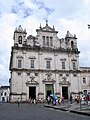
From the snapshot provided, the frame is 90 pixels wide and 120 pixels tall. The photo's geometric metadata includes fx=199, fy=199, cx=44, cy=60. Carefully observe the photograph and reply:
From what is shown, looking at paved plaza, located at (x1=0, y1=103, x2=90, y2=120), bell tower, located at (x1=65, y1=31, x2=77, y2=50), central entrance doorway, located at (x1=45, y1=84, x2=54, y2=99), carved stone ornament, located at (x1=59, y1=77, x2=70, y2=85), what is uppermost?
bell tower, located at (x1=65, y1=31, x2=77, y2=50)

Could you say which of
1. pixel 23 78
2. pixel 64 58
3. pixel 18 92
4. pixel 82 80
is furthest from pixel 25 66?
pixel 82 80

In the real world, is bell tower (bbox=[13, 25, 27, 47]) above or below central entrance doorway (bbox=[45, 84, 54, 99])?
above

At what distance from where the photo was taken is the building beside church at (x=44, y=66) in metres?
43.7

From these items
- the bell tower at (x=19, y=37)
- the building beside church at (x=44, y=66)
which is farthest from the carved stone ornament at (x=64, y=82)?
the bell tower at (x=19, y=37)

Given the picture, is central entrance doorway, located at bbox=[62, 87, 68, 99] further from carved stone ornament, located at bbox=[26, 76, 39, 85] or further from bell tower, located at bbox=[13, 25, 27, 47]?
bell tower, located at bbox=[13, 25, 27, 47]

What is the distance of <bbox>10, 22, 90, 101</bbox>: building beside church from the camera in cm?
4366

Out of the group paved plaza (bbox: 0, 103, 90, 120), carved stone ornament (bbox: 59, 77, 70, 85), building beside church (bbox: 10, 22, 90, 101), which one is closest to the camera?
paved plaza (bbox: 0, 103, 90, 120)

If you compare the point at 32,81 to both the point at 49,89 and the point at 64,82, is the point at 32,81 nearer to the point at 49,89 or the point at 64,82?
the point at 49,89

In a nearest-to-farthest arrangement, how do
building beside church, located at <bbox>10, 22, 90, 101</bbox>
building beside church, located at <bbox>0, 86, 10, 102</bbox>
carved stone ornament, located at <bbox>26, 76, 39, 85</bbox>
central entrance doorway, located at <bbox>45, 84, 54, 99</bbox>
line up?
building beside church, located at <bbox>10, 22, 90, 101</bbox>, carved stone ornament, located at <bbox>26, 76, 39, 85</bbox>, central entrance doorway, located at <bbox>45, 84, 54, 99</bbox>, building beside church, located at <bbox>0, 86, 10, 102</bbox>

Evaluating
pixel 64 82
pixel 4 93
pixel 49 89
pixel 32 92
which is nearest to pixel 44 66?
pixel 49 89

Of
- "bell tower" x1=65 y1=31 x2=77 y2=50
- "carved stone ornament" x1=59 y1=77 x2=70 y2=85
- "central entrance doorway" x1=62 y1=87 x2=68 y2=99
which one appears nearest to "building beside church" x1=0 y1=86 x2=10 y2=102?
"central entrance doorway" x1=62 y1=87 x2=68 y2=99

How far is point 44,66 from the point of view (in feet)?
151

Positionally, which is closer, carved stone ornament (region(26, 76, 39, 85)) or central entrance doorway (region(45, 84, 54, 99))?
carved stone ornament (region(26, 76, 39, 85))

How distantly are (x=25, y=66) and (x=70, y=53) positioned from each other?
11.8 meters
